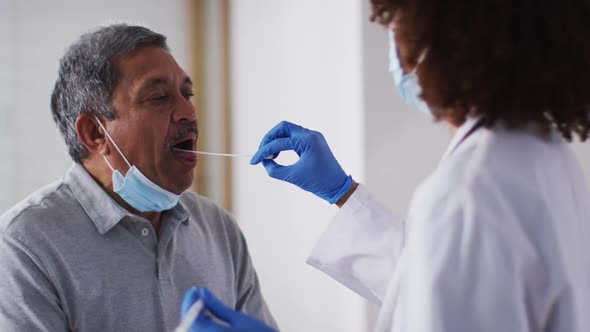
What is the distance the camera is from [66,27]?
104 inches

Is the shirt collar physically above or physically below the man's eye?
below

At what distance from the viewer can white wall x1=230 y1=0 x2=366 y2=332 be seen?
2154 millimetres

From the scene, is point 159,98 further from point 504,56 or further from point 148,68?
point 504,56

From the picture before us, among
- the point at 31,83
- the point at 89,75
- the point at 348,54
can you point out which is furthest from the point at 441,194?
the point at 31,83

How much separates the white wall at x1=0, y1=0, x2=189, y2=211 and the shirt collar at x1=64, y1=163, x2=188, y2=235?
1280mm

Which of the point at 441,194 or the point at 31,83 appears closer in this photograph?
the point at 441,194

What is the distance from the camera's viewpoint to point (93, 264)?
130cm

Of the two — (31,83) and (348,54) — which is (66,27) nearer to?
(31,83)

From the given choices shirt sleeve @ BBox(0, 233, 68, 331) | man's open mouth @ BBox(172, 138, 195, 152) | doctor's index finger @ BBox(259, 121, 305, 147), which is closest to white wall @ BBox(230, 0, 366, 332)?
doctor's index finger @ BBox(259, 121, 305, 147)

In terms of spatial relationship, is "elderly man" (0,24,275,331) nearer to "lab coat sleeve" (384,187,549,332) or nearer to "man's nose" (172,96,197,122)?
"man's nose" (172,96,197,122)

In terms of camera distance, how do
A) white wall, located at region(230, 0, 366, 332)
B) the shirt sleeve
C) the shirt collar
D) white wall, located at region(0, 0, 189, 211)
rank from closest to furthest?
the shirt sleeve → the shirt collar → white wall, located at region(230, 0, 366, 332) → white wall, located at region(0, 0, 189, 211)

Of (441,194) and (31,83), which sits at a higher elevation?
(441,194)

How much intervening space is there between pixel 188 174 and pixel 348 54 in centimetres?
91

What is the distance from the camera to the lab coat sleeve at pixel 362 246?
1.34 meters
